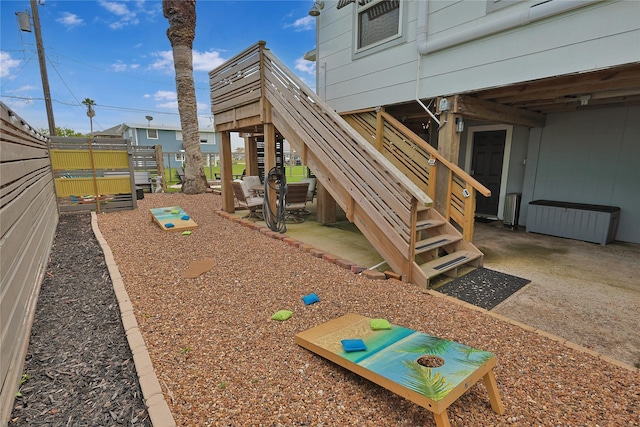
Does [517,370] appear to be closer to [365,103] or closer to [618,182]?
[365,103]

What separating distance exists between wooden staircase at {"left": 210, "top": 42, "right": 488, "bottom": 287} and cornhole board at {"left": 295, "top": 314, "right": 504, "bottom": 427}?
4.50 ft

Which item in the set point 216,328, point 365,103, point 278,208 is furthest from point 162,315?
point 365,103

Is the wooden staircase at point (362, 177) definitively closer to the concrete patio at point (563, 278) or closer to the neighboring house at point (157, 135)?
the concrete patio at point (563, 278)

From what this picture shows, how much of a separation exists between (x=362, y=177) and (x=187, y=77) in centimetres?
917

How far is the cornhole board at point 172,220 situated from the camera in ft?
18.9

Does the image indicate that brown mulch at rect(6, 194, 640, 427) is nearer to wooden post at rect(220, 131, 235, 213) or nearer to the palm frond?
the palm frond

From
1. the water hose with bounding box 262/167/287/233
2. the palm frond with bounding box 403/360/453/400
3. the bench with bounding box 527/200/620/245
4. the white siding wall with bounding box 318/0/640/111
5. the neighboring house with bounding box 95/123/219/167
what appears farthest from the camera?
the neighboring house with bounding box 95/123/219/167

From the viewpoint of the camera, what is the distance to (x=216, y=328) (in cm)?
254

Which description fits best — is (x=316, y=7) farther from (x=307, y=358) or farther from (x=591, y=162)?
(x=307, y=358)

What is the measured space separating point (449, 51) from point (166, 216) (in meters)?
5.84

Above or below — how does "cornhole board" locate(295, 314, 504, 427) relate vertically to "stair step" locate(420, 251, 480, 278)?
above

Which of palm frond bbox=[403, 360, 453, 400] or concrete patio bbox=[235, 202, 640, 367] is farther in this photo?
concrete patio bbox=[235, 202, 640, 367]

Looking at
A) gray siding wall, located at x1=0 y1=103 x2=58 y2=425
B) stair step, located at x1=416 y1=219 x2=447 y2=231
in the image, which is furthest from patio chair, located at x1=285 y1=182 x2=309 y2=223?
gray siding wall, located at x1=0 y1=103 x2=58 y2=425

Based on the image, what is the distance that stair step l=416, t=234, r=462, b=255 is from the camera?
3724 millimetres
